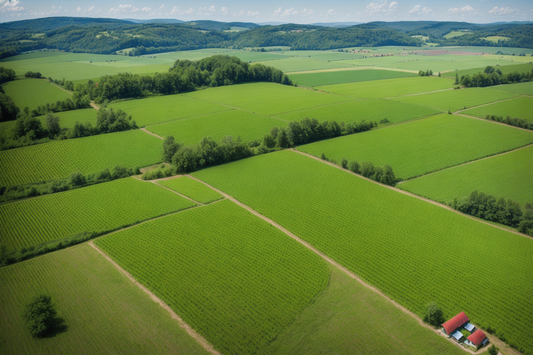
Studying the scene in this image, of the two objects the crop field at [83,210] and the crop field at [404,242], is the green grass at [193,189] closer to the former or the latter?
the crop field at [83,210]

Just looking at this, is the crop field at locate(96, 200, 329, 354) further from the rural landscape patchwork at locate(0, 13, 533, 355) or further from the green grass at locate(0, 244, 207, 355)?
the green grass at locate(0, 244, 207, 355)

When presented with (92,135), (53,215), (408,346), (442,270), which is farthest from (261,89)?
(408,346)

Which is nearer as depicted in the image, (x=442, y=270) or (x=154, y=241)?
(x=442, y=270)

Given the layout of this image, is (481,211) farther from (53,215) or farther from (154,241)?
(53,215)

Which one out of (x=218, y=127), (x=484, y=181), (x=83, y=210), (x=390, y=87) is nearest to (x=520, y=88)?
(x=390, y=87)

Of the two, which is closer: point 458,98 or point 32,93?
point 32,93

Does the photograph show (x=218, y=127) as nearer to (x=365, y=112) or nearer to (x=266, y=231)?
(x=365, y=112)

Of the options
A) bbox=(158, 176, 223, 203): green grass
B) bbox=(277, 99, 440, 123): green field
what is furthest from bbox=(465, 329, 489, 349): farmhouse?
bbox=(277, 99, 440, 123): green field

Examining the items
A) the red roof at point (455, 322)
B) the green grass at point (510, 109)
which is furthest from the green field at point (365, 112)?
the red roof at point (455, 322)
